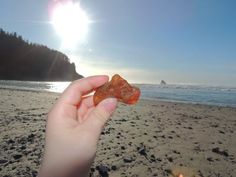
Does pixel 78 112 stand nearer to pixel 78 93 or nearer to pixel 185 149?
pixel 78 93

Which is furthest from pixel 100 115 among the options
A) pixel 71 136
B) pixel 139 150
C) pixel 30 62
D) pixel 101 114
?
pixel 30 62

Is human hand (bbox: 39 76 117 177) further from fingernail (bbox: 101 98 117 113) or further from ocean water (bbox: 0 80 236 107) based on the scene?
ocean water (bbox: 0 80 236 107)

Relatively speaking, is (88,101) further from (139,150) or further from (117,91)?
(139,150)

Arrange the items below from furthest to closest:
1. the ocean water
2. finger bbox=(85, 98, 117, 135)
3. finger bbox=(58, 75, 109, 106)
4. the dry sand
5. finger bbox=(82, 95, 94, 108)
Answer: the ocean water → the dry sand → finger bbox=(82, 95, 94, 108) → finger bbox=(58, 75, 109, 106) → finger bbox=(85, 98, 117, 135)

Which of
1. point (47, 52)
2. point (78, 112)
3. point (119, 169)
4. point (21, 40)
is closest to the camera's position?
point (78, 112)

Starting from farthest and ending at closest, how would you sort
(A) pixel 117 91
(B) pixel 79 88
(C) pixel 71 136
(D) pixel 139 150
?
(D) pixel 139 150 < (A) pixel 117 91 < (B) pixel 79 88 < (C) pixel 71 136

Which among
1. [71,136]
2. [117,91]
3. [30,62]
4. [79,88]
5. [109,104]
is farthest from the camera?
[30,62]

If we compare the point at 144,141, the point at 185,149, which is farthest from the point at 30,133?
the point at 185,149

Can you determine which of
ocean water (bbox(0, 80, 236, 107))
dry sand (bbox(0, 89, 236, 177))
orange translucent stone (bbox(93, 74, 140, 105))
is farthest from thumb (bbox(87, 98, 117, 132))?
ocean water (bbox(0, 80, 236, 107))
